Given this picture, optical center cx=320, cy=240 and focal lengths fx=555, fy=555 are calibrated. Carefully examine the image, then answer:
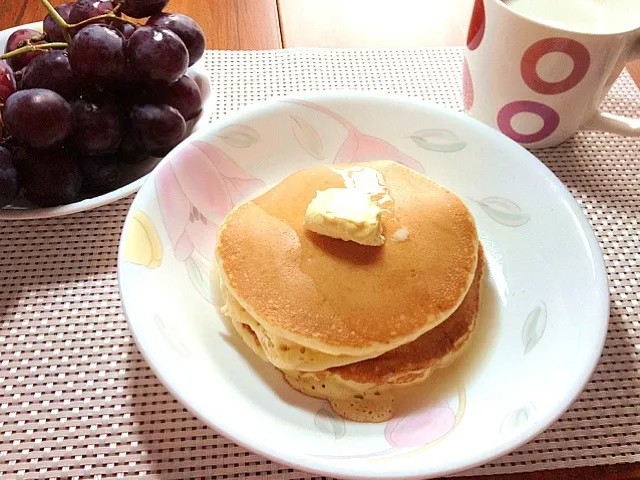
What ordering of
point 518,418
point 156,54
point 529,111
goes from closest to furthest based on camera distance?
point 518,418 → point 156,54 → point 529,111

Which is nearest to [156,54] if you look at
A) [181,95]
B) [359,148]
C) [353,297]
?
[181,95]

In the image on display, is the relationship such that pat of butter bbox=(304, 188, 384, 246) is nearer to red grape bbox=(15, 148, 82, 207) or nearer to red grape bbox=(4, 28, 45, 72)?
red grape bbox=(15, 148, 82, 207)

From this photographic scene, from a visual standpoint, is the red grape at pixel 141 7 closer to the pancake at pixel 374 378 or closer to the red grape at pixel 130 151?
the red grape at pixel 130 151

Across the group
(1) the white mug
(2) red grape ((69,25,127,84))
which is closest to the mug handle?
(1) the white mug

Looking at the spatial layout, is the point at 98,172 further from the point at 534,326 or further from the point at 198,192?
the point at 534,326

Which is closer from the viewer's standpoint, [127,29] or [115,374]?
[115,374]

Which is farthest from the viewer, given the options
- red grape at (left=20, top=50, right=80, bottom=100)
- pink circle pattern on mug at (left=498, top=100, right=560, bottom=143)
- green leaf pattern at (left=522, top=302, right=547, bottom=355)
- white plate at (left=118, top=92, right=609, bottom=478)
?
pink circle pattern on mug at (left=498, top=100, right=560, bottom=143)

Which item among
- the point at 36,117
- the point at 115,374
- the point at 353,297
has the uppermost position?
the point at 36,117
